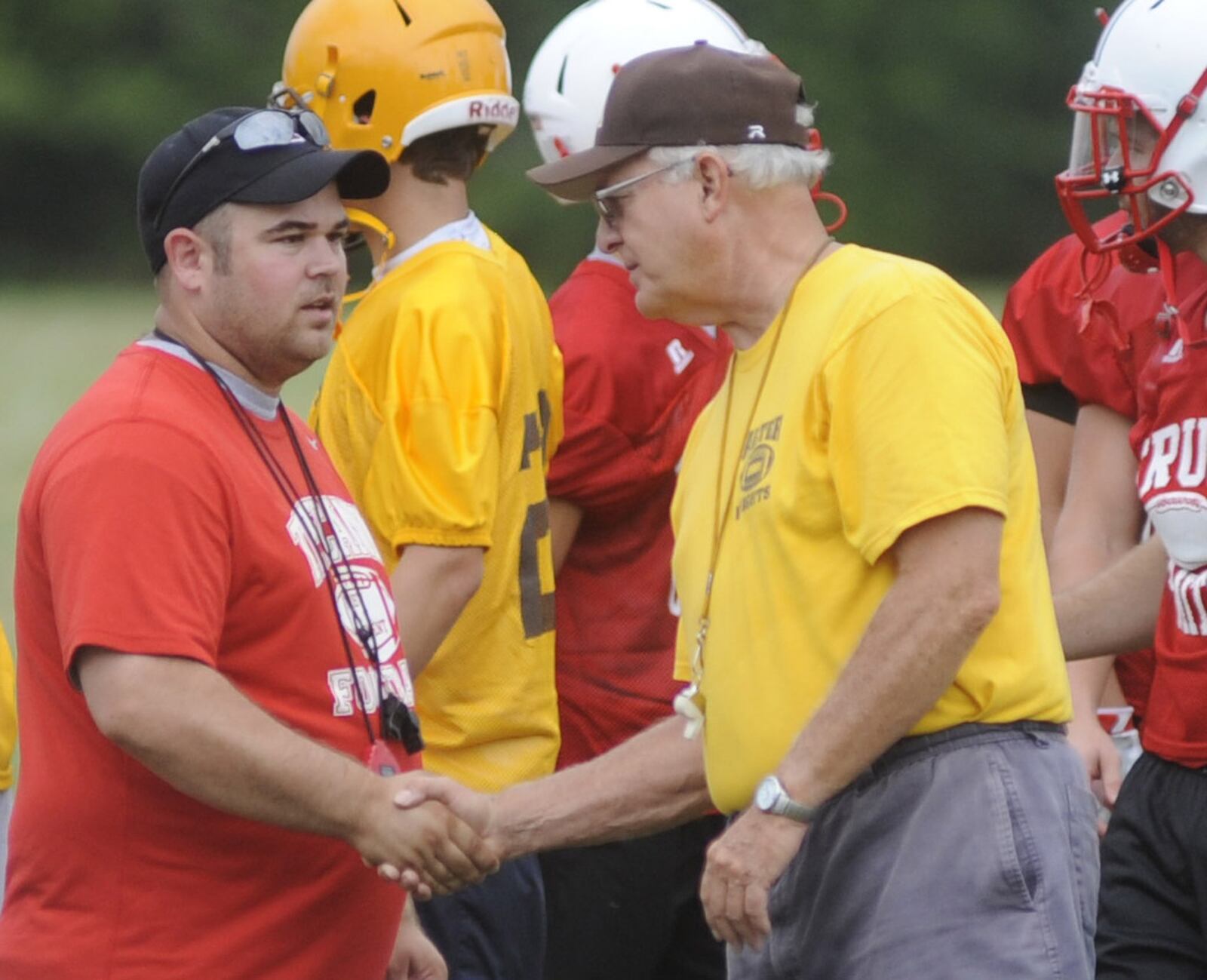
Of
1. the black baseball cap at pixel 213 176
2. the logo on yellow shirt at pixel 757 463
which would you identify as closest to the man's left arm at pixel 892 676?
the logo on yellow shirt at pixel 757 463

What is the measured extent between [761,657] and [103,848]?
2.93 feet

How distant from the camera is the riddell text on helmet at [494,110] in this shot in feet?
13.6

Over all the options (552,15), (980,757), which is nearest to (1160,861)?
(980,757)

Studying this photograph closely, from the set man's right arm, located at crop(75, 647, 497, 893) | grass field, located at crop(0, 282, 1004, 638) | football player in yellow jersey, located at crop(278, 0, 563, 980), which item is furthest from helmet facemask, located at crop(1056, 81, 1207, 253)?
grass field, located at crop(0, 282, 1004, 638)

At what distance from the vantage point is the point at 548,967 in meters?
4.35

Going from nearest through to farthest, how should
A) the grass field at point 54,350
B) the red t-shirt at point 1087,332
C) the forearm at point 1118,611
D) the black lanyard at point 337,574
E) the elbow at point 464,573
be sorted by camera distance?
the black lanyard at point 337,574
the elbow at point 464,573
the forearm at point 1118,611
the red t-shirt at point 1087,332
the grass field at point 54,350

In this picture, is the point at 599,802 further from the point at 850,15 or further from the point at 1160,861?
the point at 850,15

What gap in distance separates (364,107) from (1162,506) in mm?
1665

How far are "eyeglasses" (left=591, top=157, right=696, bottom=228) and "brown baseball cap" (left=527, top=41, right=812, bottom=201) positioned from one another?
0.08ft

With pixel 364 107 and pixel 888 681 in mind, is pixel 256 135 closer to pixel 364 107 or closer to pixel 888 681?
pixel 364 107

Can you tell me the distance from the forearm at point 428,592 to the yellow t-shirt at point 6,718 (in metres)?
0.73

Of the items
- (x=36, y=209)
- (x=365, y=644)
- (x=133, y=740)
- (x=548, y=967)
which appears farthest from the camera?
(x=36, y=209)

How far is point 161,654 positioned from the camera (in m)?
2.69

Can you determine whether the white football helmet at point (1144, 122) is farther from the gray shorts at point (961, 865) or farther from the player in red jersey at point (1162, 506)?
the gray shorts at point (961, 865)
